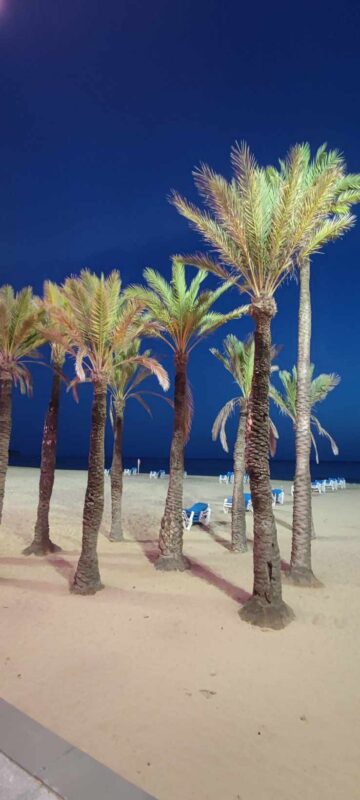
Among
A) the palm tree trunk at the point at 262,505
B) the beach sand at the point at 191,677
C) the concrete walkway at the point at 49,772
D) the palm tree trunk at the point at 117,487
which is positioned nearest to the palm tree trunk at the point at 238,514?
the beach sand at the point at 191,677

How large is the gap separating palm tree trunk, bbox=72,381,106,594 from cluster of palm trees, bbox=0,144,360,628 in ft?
0.07

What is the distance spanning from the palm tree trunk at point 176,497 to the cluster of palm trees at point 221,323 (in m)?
0.03

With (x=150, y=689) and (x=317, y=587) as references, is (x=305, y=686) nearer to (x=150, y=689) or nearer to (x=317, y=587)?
(x=150, y=689)

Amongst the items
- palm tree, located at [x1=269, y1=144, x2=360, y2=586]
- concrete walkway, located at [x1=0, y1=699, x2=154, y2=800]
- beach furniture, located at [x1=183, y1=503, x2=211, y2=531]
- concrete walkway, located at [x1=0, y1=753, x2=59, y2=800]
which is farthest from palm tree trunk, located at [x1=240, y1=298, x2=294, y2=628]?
beach furniture, located at [x1=183, y1=503, x2=211, y2=531]

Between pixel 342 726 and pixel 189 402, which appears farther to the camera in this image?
pixel 189 402

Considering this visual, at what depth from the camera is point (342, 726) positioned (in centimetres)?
468

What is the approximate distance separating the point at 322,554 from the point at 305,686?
8265mm

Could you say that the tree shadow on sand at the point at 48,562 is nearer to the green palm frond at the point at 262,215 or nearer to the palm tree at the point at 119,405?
the palm tree at the point at 119,405

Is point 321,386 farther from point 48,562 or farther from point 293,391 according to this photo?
point 48,562

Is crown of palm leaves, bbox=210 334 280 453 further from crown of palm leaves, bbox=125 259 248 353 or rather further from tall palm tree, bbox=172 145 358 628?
tall palm tree, bbox=172 145 358 628

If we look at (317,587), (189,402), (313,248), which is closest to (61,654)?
(317,587)

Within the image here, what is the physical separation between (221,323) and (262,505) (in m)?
6.09

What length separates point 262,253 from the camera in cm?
839

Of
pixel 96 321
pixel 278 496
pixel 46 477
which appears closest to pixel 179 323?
pixel 96 321
